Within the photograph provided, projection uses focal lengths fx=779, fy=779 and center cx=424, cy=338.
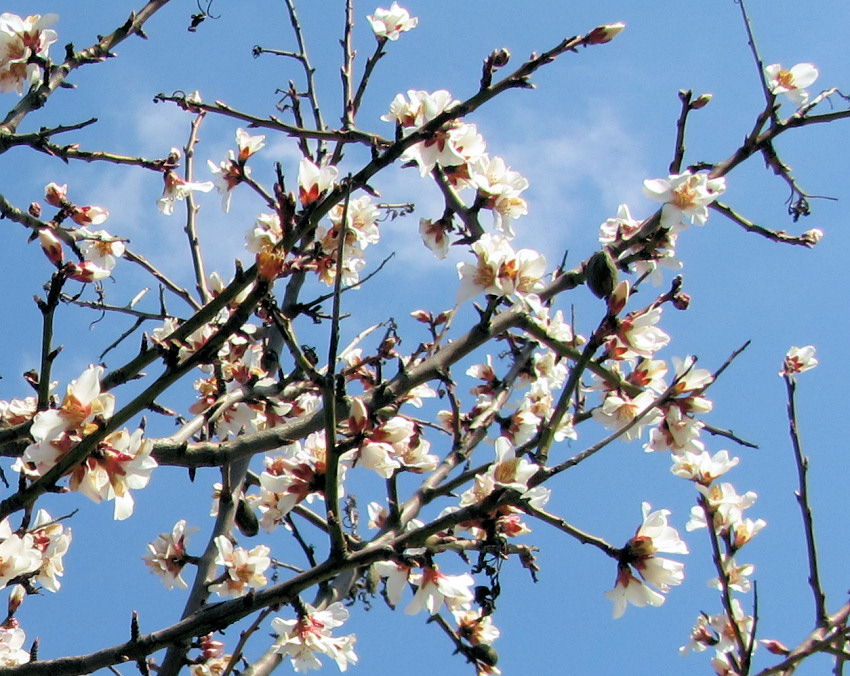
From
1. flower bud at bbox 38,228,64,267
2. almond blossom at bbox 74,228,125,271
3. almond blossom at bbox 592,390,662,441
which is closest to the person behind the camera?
flower bud at bbox 38,228,64,267

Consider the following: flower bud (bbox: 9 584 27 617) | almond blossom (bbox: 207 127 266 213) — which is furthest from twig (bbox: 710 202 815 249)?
flower bud (bbox: 9 584 27 617)

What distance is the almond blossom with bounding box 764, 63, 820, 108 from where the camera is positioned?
303 centimetres

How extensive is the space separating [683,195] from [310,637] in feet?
6.26

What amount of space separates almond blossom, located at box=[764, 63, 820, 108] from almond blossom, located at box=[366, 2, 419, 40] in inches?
62.5

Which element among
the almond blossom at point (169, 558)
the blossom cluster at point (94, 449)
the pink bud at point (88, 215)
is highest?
the pink bud at point (88, 215)

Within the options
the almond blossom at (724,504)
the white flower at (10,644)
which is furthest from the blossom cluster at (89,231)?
the almond blossom at (724,504)

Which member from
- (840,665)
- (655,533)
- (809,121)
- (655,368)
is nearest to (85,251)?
(655,368)

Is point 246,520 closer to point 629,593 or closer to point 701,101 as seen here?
point 629,593

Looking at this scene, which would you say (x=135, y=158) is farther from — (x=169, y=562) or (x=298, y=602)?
(x=298, y=602)

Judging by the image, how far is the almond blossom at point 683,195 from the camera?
8.70 ft

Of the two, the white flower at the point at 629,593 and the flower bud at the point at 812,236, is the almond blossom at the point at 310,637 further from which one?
the flower bud at the point at 812,236

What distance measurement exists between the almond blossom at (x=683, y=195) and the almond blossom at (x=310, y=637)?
1722mm

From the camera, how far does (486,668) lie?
331cm

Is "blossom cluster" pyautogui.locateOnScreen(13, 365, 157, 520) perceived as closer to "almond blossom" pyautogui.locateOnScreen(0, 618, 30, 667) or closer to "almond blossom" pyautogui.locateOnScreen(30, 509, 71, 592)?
"almond blossom" pyautogui.locateOnScreen(30, 509, 71, 592)
